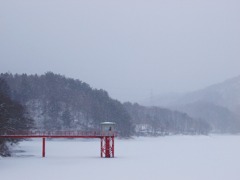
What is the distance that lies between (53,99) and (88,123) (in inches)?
706

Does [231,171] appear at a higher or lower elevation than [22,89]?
lower

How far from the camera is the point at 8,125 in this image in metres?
70.4

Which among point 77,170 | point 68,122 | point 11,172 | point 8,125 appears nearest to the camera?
point 11,172

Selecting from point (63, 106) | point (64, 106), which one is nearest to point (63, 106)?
point (63, 106)

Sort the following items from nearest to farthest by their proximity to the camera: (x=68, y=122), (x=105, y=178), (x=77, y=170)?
(x=105, y=178), (x=77, y=170), (x=68, y=122)

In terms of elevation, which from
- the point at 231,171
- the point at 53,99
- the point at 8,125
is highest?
the point at 53,99

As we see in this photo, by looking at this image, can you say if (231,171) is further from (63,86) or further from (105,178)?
(63,86)

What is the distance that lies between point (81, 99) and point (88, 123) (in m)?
13.7

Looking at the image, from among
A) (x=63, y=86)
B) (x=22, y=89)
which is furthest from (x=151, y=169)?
(x=63, y=86)

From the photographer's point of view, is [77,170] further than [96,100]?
No

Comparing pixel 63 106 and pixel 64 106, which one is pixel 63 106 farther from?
pixel 64 106

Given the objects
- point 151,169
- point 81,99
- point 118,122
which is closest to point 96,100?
point 81,99

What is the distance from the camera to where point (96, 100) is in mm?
193750

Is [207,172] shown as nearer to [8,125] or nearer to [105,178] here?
[105,178]
